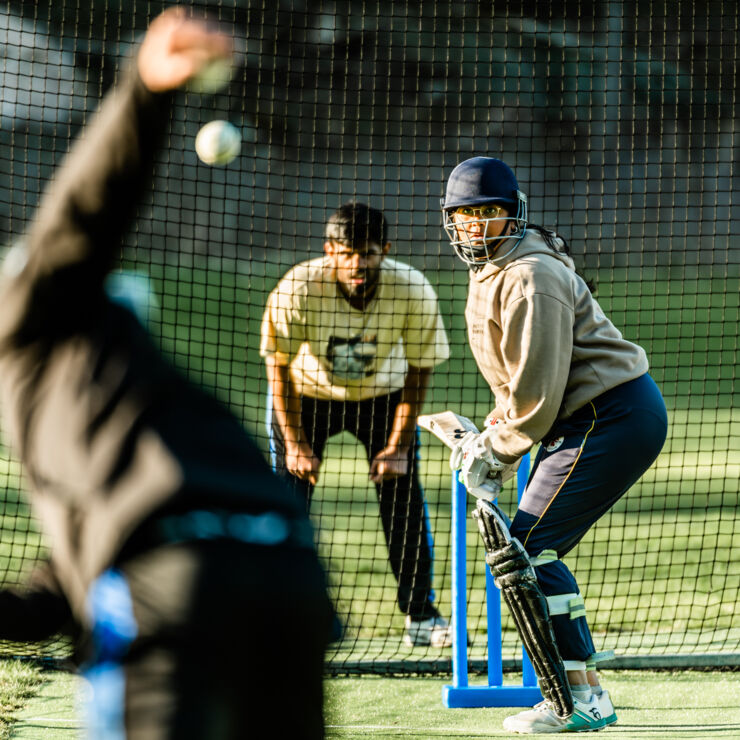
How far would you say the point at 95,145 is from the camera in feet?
5.80

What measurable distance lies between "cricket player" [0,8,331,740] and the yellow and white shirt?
353cm

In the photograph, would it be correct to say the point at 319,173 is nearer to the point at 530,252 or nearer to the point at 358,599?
the point at 358,599

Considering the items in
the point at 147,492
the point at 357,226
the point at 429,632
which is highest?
the point at 357,226

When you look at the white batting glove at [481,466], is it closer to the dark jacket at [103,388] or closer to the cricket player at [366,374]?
the cricket player at [366,374]

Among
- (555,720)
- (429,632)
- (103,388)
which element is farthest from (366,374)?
(103,388)

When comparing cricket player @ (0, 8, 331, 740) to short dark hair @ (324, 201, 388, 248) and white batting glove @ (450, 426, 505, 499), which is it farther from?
short dark hair @ (324, 201, 388, 248)

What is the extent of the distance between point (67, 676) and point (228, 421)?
325cm

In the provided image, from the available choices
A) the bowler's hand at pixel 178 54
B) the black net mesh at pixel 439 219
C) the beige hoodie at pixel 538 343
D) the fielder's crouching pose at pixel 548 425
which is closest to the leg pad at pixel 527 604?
the fielder's crouching pose at pixel 548 425

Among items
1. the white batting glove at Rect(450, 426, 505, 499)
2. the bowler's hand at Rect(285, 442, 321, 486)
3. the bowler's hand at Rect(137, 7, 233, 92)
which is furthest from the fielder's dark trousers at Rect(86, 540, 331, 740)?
the bowler's hand at Rect(285, 442, 321, 486)

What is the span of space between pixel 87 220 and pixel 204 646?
0.72 metres

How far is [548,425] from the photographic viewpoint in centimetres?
367

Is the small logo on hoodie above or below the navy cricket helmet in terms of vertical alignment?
below

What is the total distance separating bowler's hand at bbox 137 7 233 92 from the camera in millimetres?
1725

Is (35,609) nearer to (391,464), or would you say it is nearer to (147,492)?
(147,492)
